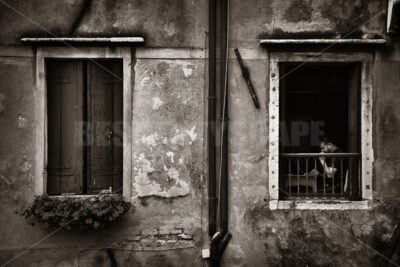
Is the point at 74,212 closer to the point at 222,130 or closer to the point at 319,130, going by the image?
the point at 222,130

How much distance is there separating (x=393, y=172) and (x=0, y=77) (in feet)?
19.0

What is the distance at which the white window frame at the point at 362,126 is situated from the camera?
568 centimetres

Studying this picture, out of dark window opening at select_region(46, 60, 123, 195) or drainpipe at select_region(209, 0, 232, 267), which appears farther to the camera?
dark window opening at select_region(46, 60, 123, 195)

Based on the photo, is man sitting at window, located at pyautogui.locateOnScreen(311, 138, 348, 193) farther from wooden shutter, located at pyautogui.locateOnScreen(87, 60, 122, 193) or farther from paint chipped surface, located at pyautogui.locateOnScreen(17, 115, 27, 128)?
paint chipped surface, located at pyautogui.locateOnScreen(17, 115, 27, 128)

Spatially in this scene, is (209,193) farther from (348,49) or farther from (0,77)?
(0,77)

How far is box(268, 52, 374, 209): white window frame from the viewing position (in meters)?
5.68

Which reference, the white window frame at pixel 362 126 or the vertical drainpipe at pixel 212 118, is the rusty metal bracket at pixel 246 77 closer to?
the white window frame at pixel 362 126

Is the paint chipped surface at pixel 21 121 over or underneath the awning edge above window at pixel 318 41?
underneath

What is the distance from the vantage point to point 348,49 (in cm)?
566

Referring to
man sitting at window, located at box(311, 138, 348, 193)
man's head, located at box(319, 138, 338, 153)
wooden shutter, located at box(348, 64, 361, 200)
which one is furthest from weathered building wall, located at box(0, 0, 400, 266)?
man's head, located at box(319, 138, 338, 153)

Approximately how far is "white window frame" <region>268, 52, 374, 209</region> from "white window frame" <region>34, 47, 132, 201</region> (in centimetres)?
204

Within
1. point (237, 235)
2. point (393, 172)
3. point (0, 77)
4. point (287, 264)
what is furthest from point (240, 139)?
point (0, 77)

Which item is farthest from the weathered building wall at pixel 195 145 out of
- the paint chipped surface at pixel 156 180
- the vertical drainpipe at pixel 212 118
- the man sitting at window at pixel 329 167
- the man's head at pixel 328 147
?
the man's head at pixel 328 147

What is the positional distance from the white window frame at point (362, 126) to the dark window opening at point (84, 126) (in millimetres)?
2228
